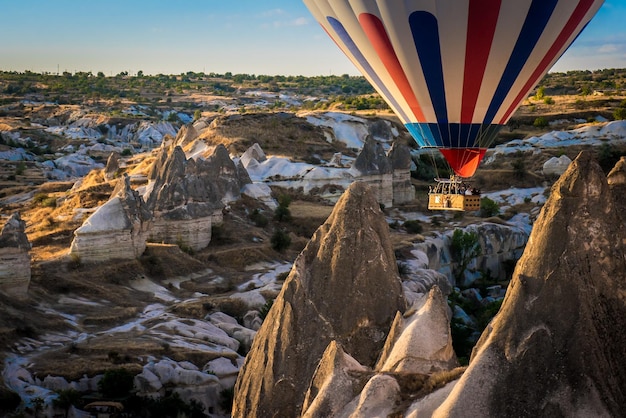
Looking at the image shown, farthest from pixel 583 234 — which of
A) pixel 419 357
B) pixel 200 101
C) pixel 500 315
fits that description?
pixel 200 101

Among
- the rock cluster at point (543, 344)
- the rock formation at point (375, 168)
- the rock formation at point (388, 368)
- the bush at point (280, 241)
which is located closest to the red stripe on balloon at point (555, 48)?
the rock cluster at point (543, 344)

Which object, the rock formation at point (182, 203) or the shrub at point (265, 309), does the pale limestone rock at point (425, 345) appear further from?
the rock formation at point (182, 203)

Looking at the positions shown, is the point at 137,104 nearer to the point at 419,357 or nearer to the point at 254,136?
the point at 254,136

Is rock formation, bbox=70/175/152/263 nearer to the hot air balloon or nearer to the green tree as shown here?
the hot air balloon

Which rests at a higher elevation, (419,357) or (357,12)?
(357,12)

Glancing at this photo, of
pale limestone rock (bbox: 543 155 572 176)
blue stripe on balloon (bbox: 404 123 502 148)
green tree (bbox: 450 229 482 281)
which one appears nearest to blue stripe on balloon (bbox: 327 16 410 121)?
blue stripe on balloon (bbox: 404 123 502 148)

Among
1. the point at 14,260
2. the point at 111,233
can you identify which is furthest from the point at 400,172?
the point at 14,260
